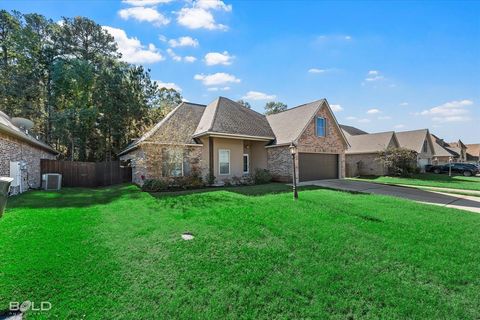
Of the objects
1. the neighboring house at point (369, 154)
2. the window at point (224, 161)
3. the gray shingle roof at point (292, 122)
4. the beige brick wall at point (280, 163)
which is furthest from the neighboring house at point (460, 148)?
the window at point (224, 161)

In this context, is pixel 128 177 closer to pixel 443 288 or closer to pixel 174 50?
pixel 174 50

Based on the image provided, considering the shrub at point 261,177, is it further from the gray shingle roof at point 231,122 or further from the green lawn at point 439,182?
the green lawn at point 439,182

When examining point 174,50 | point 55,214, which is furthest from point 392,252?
point 174,50

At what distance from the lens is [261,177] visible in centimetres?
1650

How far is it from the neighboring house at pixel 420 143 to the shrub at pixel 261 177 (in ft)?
76.4

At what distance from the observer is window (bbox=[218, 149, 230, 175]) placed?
16.0 meters

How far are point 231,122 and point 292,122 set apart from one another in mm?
5109

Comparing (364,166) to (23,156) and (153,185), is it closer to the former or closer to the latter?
(153,185)

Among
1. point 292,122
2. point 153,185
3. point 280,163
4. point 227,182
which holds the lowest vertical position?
point 227,182

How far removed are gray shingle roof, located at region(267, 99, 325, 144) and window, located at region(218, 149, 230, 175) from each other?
12.6 feet

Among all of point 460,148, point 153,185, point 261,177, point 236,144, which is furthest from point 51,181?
point 460,148

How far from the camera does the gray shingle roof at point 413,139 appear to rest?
1172 inches

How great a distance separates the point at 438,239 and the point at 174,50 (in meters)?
15.7

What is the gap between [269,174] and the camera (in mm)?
16906
